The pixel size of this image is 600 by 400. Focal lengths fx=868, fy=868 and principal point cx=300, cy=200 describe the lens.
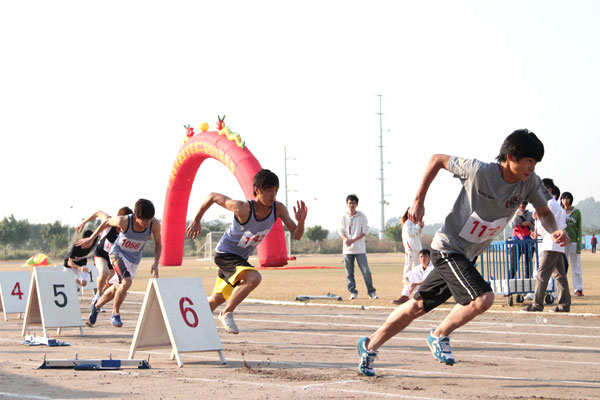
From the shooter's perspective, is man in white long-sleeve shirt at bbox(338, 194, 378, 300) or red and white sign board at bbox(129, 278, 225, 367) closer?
red and white sign board at bbox(129, 278, 225, 367)

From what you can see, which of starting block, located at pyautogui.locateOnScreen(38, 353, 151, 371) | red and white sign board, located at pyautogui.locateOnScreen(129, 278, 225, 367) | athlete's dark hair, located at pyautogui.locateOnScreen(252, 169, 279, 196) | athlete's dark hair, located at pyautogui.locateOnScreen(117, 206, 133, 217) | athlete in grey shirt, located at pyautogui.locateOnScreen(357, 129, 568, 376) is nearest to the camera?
athlete in grey shirt, located at pyautogui.locateOnScreen(357, 129, 568, 376)

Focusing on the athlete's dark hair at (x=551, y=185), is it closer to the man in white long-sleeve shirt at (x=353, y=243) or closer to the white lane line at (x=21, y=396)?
the man in white long-sleeve shirt at (x=353, y=243)

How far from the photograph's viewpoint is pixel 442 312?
14445mm

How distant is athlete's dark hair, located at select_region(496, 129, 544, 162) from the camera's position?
646cm

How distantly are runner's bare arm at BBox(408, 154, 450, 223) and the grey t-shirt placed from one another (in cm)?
7

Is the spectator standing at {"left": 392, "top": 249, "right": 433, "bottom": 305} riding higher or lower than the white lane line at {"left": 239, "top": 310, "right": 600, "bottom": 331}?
higher

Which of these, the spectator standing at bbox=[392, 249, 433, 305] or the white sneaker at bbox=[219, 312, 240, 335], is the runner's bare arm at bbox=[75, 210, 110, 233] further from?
the spectator standing at bbox=[392, 249, 433, 305]

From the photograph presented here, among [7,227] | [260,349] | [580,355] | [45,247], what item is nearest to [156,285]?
[260,349]

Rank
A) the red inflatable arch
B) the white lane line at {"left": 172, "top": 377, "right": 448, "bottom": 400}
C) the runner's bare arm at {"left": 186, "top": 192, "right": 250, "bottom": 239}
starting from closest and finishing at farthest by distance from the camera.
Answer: the white lane line at {"left": 172, "top": 377, "right": 448, "bottom": 400}, the runner's bare arm at {"left": 186, "top": 192, "right": 250, "bottom": 239}, the red inflatable arch

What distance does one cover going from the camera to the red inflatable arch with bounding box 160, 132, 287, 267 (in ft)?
102

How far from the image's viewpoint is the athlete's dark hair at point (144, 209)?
1177 cm

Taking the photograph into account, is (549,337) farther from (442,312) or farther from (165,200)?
(165,200)

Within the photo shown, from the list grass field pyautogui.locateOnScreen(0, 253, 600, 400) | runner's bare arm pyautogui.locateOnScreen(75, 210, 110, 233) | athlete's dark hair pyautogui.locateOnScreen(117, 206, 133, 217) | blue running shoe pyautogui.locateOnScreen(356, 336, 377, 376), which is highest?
athlete's dark hair pyautogui.locateOnScreen(117, 206, 133, 217)

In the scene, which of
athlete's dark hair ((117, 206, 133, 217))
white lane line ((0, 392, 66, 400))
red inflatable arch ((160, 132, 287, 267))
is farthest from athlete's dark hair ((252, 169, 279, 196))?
red inflatable arch ((160, 132, 287, 267))
